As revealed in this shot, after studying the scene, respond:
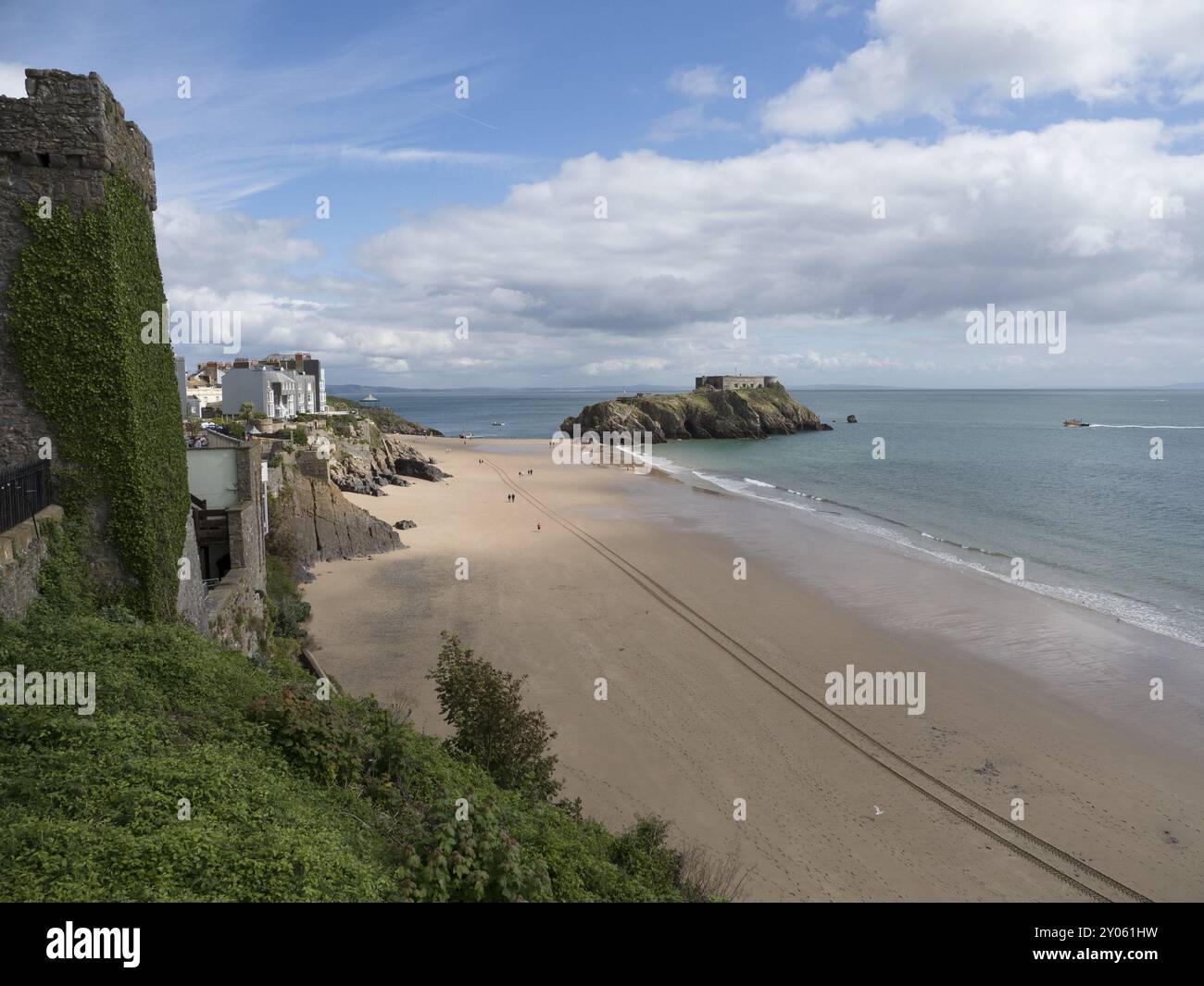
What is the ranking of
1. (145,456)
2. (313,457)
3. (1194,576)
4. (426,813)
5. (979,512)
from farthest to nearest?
1. (979,512)
2. (313,457)
3. (1194,576)
4. (145,456)
5. (426,813)

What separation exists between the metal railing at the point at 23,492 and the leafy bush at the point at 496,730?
273 inches

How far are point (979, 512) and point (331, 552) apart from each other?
40.6 metres

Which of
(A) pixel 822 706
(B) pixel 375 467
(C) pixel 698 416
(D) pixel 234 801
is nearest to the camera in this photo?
(D) pixel 234 801

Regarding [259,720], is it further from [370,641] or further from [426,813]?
[370,641]

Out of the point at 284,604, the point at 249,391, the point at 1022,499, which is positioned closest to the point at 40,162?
the point at 284,604

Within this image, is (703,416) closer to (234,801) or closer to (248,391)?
(248,391)

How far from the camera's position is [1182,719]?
19.3m

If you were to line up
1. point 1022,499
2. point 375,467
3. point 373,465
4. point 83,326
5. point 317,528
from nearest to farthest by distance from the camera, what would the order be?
point 83,326 < point 317,528 < point 1022,499 < point 373,465 < point 375,467

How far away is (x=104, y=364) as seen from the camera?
11031 mm

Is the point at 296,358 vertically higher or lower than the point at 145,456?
higher

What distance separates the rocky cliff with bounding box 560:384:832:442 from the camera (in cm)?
12175

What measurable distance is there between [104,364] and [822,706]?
17.5 m

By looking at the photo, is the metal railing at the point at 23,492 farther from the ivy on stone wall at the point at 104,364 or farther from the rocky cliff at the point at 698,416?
the rocky cliff at the point at 698,416
